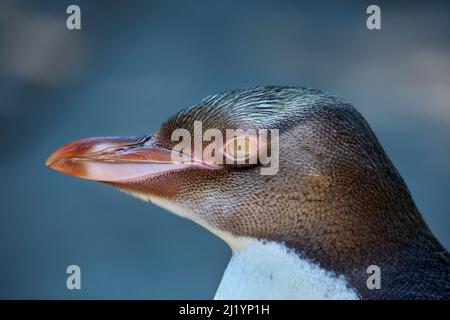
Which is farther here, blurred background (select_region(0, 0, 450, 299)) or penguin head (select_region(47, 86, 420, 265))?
blurred background (select_region(0, 0, 450, 299))

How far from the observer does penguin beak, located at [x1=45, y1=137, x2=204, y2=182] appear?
1.99 meters

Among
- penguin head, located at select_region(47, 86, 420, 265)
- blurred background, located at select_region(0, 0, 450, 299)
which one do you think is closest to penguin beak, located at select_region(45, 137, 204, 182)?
penguin head, located at select_region(47, 86, 420, 265)

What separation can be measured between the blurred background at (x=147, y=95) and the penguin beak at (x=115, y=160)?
77.0 inches

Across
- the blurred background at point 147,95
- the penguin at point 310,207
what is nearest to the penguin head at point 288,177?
the penguin at point 310,207

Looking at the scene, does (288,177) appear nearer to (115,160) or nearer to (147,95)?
(115,160)

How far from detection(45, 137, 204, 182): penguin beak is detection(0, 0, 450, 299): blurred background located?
1.96 meters

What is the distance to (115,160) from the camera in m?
2.00

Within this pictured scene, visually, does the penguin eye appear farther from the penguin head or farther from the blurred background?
the blurred background

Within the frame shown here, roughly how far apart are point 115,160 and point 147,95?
7.69ft

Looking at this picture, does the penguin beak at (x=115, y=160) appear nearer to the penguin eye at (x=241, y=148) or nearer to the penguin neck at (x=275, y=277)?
the penguin eye at (x=241, y=148)

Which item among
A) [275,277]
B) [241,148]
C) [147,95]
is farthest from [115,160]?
[147,95]
